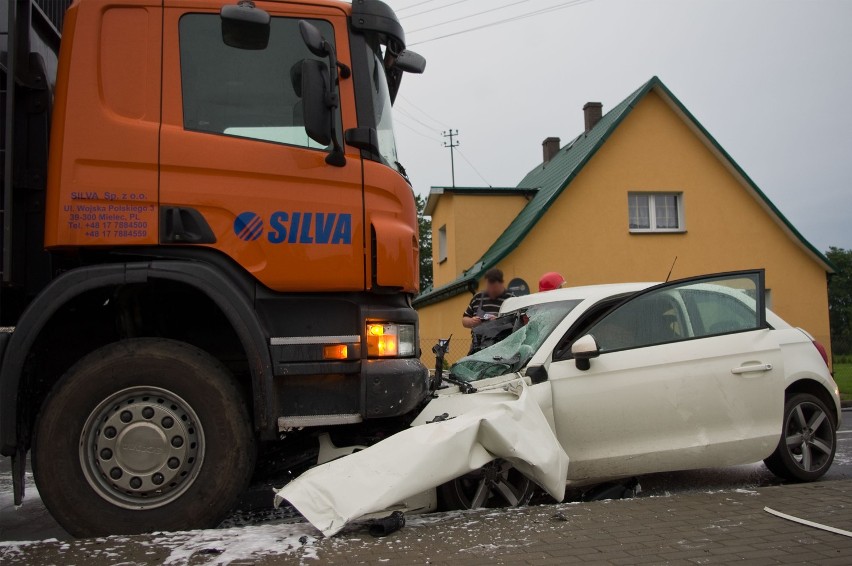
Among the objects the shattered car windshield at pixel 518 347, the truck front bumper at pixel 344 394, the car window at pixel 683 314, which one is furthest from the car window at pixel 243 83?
the car window at pixel 683 314

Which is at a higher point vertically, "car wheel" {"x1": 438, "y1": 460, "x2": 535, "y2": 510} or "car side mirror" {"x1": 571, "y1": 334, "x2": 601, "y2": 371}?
"car side mirror" {"x1": 571, "y1": 334, "x2": 601, "y2": 371}

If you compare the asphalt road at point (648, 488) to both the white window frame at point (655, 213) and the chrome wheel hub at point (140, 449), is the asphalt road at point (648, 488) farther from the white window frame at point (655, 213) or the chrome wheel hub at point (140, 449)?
the white window frame at point (655, 213)

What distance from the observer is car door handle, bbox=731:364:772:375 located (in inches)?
206

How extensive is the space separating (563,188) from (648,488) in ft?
42.0

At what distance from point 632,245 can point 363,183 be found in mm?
15239

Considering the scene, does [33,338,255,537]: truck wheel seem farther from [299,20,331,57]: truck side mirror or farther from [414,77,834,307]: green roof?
[414,77,834,307]: green roof

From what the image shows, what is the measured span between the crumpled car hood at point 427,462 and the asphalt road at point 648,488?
1293 mm

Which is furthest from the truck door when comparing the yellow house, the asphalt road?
the yellow house

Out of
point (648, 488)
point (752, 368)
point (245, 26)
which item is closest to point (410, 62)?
point (245, 26)

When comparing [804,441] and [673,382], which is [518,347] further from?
[804,441]

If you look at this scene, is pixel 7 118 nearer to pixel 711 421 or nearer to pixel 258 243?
pixel 258 243

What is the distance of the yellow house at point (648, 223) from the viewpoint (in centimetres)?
1817

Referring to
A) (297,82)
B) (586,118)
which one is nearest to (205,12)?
(297,82)

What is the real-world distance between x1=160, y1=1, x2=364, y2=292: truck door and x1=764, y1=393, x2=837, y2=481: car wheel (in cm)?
367
